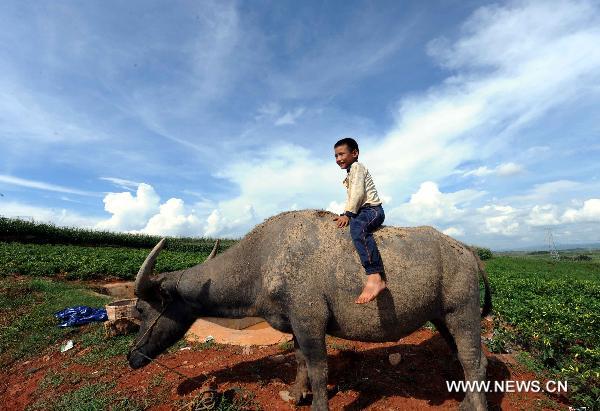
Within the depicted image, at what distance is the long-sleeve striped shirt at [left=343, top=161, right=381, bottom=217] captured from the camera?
4301mm

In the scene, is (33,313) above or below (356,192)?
below

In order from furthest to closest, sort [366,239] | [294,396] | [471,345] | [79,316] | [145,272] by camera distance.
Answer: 1. [79,316]
2. [294,396]
3. [145,272]
4. [471,345]
5. [366,239]

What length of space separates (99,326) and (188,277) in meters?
4.66

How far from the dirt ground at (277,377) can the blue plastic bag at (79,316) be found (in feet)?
3.92

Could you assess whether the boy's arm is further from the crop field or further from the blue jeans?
the crop field

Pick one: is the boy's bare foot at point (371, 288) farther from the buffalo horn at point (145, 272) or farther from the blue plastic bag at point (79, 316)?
the blue plastic bag at point (79, 316)

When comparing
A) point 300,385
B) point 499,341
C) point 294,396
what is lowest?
point 294,396

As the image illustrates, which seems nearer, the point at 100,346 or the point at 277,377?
the point at 277,377

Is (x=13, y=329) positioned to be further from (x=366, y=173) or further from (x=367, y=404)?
(x=366, y=173)

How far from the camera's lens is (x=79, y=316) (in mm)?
8297

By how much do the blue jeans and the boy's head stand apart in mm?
737

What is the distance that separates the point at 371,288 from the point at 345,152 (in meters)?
1.84

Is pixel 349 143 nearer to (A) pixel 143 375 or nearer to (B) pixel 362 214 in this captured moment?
(B) pixel 362 214

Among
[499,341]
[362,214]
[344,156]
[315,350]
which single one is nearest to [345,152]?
[344,156]
